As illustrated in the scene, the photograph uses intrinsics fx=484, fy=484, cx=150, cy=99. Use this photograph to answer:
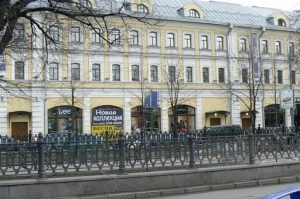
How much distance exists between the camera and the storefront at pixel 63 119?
4262 centimetres

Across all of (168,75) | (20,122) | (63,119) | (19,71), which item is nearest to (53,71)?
(19,71)

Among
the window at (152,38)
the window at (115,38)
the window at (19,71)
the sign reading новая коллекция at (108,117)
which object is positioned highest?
the window at (152,38)

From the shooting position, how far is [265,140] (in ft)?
49.7

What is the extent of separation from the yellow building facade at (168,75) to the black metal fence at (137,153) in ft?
81.4

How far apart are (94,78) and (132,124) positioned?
5666 millimetres

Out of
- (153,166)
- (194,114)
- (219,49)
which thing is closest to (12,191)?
(153,166)

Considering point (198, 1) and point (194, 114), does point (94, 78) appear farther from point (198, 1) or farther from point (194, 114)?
point (198, 1)

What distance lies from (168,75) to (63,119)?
442 inches

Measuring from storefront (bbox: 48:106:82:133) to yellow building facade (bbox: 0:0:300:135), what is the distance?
88mm

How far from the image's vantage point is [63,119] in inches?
1703

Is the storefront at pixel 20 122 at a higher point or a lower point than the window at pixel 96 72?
lower

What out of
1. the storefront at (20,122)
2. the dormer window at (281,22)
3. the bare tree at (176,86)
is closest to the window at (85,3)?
the storefront at (20,122)

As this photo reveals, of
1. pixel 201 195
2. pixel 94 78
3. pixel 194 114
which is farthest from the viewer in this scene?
pixel 194 114

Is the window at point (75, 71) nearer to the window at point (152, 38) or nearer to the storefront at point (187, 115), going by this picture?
the window at point (152, 38)
